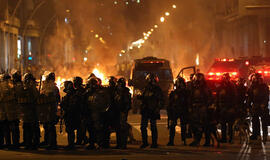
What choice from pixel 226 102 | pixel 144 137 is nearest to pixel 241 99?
pixel 226 102

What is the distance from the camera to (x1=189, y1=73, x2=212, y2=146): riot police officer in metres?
10.9

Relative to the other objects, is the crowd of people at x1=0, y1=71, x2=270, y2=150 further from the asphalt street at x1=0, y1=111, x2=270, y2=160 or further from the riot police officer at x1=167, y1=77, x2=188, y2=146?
the asphalt street at x1=0, y1=111, x2=270, y2=160

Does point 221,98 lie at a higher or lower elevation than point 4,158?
higher

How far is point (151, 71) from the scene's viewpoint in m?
21.6

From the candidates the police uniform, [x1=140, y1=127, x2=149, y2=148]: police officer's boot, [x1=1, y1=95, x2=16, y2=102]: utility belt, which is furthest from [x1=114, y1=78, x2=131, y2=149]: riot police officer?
[x1=1, y1=95, x2=16, y2=102]: utility belt

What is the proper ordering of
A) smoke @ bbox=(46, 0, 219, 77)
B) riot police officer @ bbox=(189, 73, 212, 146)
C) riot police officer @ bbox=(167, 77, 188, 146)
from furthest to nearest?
smoke @ bbox=(46, 0, 219, 77) < riot police officer @ bbox=(167, 77, 188, 146) < riot police officer @ bbox=(189, 73, 212, 146)

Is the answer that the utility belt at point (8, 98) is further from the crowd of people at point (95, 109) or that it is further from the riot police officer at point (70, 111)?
the riot police officer at point (70, 111)

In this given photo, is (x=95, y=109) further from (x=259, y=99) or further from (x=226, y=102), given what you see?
(x=259, y=99)

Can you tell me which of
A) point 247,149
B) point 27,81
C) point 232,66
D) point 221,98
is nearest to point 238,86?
point 221,98

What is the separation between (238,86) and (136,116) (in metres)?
7.34

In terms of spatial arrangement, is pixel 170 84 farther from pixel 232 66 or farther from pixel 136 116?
pixel 232 66

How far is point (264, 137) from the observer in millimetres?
11539

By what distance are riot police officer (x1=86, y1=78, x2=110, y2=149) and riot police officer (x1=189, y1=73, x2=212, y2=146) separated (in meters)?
1.79

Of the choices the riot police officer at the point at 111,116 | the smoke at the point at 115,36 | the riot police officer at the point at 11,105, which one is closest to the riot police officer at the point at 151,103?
the riot police officer at the point at 111,116
